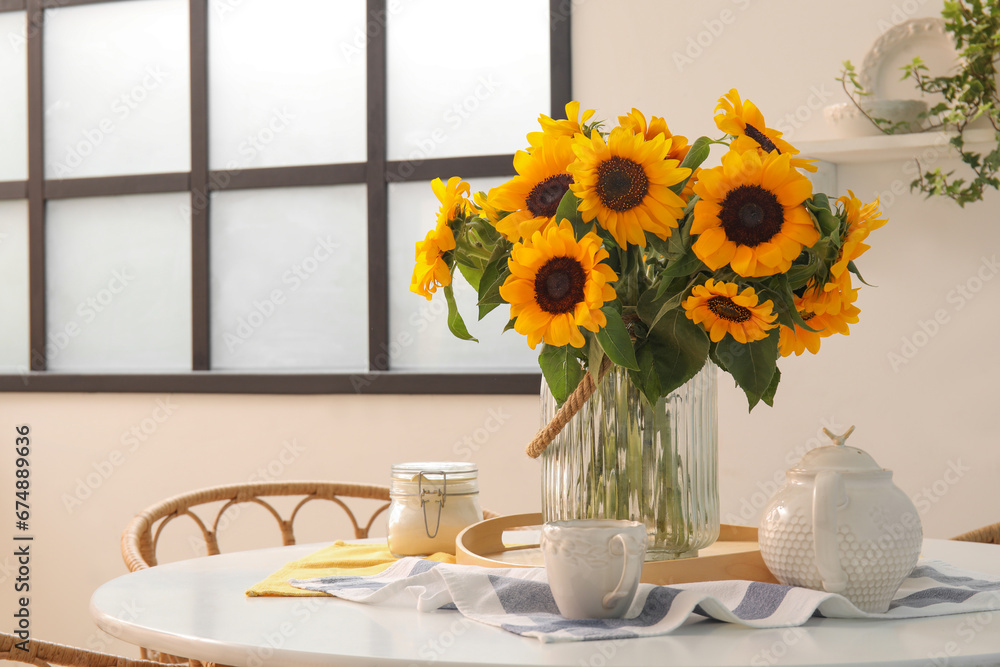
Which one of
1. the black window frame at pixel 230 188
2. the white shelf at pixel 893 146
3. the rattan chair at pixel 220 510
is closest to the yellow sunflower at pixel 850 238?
the rattan chair at pixel 220 510

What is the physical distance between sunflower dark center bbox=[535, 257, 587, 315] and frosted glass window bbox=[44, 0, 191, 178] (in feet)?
7.28

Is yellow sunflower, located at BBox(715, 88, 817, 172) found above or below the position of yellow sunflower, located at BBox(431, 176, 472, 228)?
above

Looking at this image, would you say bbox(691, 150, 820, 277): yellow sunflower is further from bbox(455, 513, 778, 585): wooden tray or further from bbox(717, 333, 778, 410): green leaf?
bbox(455, 513, 778, 585): wooden tray

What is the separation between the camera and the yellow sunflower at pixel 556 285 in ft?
2.85

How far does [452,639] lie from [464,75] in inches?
81.9

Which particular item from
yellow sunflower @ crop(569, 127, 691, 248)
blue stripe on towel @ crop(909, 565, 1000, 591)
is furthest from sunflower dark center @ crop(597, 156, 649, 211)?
blue stripe on towel @ crop(909, 565, 1000, 591)

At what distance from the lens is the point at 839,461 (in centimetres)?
90

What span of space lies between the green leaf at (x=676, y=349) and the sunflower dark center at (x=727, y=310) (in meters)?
0.03

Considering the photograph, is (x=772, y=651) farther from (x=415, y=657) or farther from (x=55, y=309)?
(x=55, y=309)

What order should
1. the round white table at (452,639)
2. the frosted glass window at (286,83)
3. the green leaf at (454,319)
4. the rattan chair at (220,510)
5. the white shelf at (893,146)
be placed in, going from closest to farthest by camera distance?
1. the round white table at (452,639)
2. the green leaf at (454,319)
3. the rattan chair at (220,510)
4. the white shelf at (893,146)
5. the frosted glass window at (286,83)

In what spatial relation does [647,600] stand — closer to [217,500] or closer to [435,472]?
[435,472]

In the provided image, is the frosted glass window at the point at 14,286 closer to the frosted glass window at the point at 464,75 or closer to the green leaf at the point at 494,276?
the frosted glass window at the point at 464,75

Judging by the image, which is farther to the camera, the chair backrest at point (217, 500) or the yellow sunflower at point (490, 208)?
the chair backrest at point (217, 500)

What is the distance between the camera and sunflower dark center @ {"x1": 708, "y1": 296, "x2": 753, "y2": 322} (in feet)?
2.89
